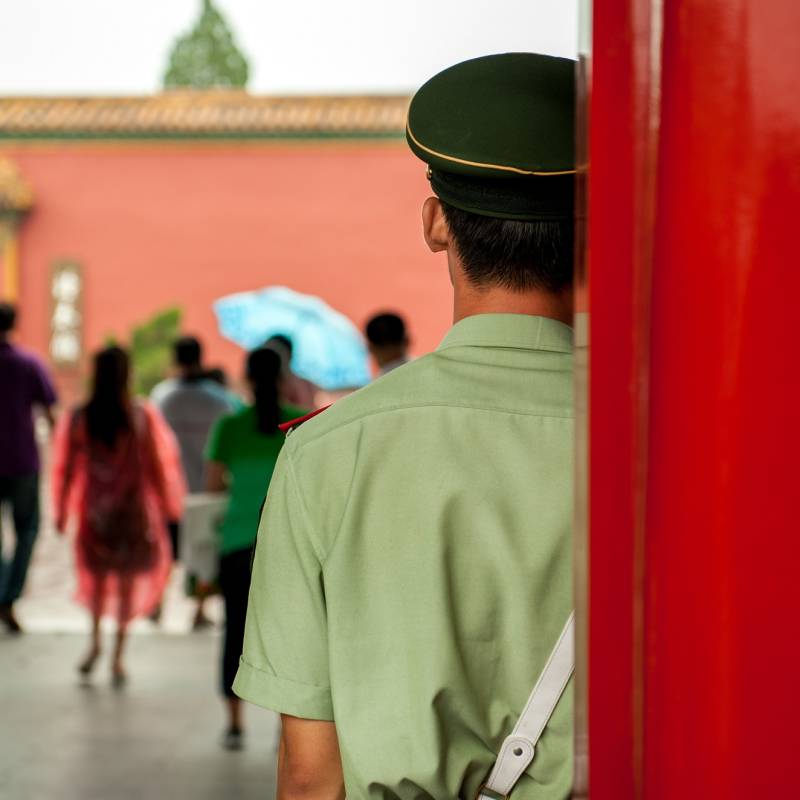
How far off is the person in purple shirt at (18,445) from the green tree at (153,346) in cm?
854

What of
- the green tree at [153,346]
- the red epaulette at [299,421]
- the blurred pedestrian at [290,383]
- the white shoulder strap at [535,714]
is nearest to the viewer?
the white shoulder strap at [535,714]

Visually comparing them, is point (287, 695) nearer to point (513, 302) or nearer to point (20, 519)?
point (513, 302)

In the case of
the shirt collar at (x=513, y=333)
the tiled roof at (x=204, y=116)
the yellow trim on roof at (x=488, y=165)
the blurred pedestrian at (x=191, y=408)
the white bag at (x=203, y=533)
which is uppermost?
the tiled roof at (x=204, y=116)

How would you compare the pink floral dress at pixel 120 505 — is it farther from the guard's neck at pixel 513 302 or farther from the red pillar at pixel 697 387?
the red pillar at pixel 697 387

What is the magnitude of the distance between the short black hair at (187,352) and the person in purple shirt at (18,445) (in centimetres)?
62

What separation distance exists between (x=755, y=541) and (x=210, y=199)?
50.3 ft

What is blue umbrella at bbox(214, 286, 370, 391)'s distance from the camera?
8.92 meters

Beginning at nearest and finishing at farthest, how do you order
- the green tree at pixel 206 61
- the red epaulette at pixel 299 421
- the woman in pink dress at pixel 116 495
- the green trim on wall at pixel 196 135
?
the red epaulette at pixel 299 421, the woman in pink dress at pixel 116 495, the green trim on wall at pixel 196 135, the green tree at pixel 206 61

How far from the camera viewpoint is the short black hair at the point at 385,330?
4.32 m

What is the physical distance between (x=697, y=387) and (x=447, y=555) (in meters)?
0.43

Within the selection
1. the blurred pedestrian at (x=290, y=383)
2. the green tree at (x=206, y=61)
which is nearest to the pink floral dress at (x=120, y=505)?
the blurred pedestrian at (x=290, y=383)

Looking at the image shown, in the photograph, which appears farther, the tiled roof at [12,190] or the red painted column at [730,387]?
the tiled roof at [12,190]

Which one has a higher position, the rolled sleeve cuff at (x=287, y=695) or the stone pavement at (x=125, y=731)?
the rolled sleeve cuff at (x=287, y=695)

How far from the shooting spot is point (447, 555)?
3.54 ft
